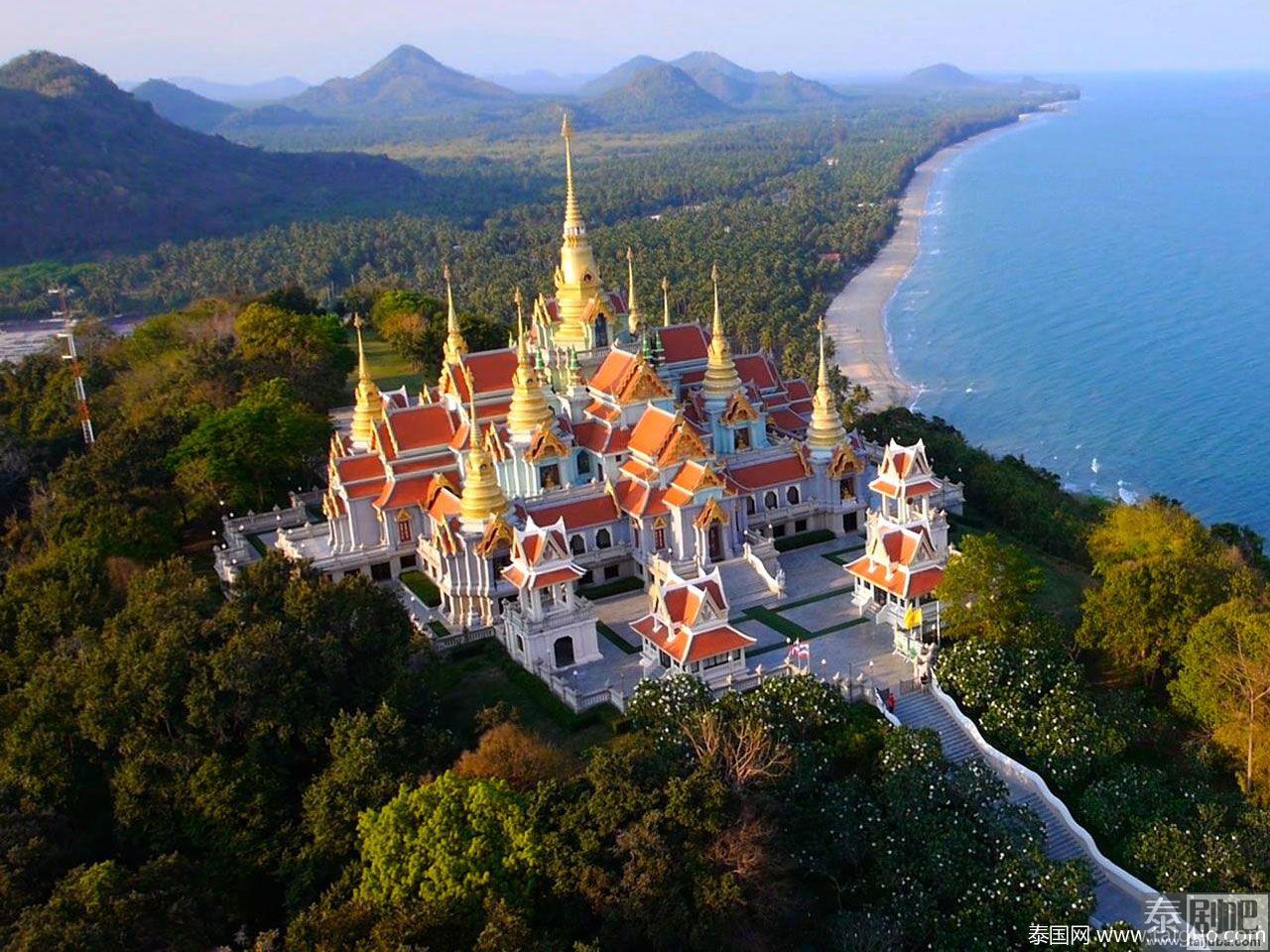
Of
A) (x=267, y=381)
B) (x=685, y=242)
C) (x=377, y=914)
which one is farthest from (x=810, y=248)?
(x=377, y=914)

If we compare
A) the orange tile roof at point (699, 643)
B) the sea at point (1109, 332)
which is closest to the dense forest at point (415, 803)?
→ the orange tile roof at point (699, 643)

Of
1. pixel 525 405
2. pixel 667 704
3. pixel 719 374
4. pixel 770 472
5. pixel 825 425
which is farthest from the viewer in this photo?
pixel 719 374

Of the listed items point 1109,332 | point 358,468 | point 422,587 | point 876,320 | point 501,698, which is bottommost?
point 876,320

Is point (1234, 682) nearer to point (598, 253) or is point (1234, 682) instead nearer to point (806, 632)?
point (806, 632)

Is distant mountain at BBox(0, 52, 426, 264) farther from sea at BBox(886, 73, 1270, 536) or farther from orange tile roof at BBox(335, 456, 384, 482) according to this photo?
orange tile roof at BBox(335, 456, 384, 482)

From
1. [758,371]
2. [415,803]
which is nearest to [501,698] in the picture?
[415,803]

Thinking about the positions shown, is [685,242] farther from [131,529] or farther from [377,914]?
[377,914]

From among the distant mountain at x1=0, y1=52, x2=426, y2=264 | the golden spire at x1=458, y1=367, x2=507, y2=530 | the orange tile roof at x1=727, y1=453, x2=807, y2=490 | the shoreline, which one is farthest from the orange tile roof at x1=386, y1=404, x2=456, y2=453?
the distant mountain at x1=0, y1=52, x2=426, y2=264
